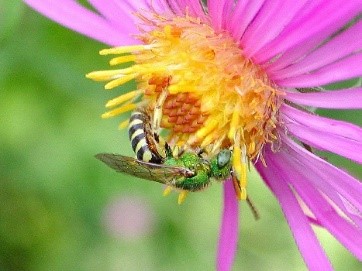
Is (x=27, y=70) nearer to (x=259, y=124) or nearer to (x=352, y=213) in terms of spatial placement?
(x=259, y=124)

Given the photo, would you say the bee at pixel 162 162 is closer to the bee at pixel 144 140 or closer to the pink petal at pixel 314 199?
the bee at pixel 144 140

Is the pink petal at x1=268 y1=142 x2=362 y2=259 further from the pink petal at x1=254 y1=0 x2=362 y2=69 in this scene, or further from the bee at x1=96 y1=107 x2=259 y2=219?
the pink petal at x1=254 y1=0 x2=362 y2=69

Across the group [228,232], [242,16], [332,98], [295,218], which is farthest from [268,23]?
[228,232]

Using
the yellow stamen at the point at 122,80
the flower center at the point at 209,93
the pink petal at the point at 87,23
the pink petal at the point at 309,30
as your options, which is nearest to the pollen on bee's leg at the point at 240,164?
the flower center at the point at 209,93

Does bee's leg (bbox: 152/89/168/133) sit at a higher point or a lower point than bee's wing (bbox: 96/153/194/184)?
higher

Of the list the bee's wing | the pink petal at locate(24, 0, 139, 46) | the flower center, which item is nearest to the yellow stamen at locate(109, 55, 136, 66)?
the flower center

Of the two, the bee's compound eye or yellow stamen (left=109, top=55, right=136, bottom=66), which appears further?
yellow stamen (left=109, top=55, right=136, bottom=66)
